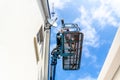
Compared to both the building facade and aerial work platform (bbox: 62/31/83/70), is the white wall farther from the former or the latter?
aerial work platform (bbox: 62/31/83/70)

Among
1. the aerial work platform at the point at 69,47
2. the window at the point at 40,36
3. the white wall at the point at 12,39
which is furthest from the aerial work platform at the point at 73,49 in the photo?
the white wall at the point at 12,39

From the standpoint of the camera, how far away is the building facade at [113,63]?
3318mm

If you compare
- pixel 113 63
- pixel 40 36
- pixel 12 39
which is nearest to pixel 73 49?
pixel 40 36

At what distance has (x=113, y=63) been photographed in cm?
347

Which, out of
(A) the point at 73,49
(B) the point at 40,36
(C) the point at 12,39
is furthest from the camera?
(B) the point at 40,36

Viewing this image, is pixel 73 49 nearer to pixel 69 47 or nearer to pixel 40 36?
pixel 69 47

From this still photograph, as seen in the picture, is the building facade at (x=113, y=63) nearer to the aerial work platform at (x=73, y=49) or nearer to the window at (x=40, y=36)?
the aerial work platform at (x=73, y=49)

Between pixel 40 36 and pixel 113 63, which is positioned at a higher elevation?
pixel 40 36

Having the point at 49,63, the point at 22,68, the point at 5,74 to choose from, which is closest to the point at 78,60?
the point at 49,63

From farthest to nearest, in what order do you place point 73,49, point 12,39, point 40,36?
point 40,36, point 73,49, point 12,39

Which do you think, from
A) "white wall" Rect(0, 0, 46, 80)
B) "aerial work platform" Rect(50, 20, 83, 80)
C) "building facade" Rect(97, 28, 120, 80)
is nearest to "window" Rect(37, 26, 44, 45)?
"aerial work platform" Rect(50, 20, 83, 80)

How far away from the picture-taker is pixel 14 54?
3.55 m

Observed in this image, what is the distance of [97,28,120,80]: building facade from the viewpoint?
3.32 metres

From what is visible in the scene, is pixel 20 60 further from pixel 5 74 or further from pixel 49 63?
pixel 49 63
